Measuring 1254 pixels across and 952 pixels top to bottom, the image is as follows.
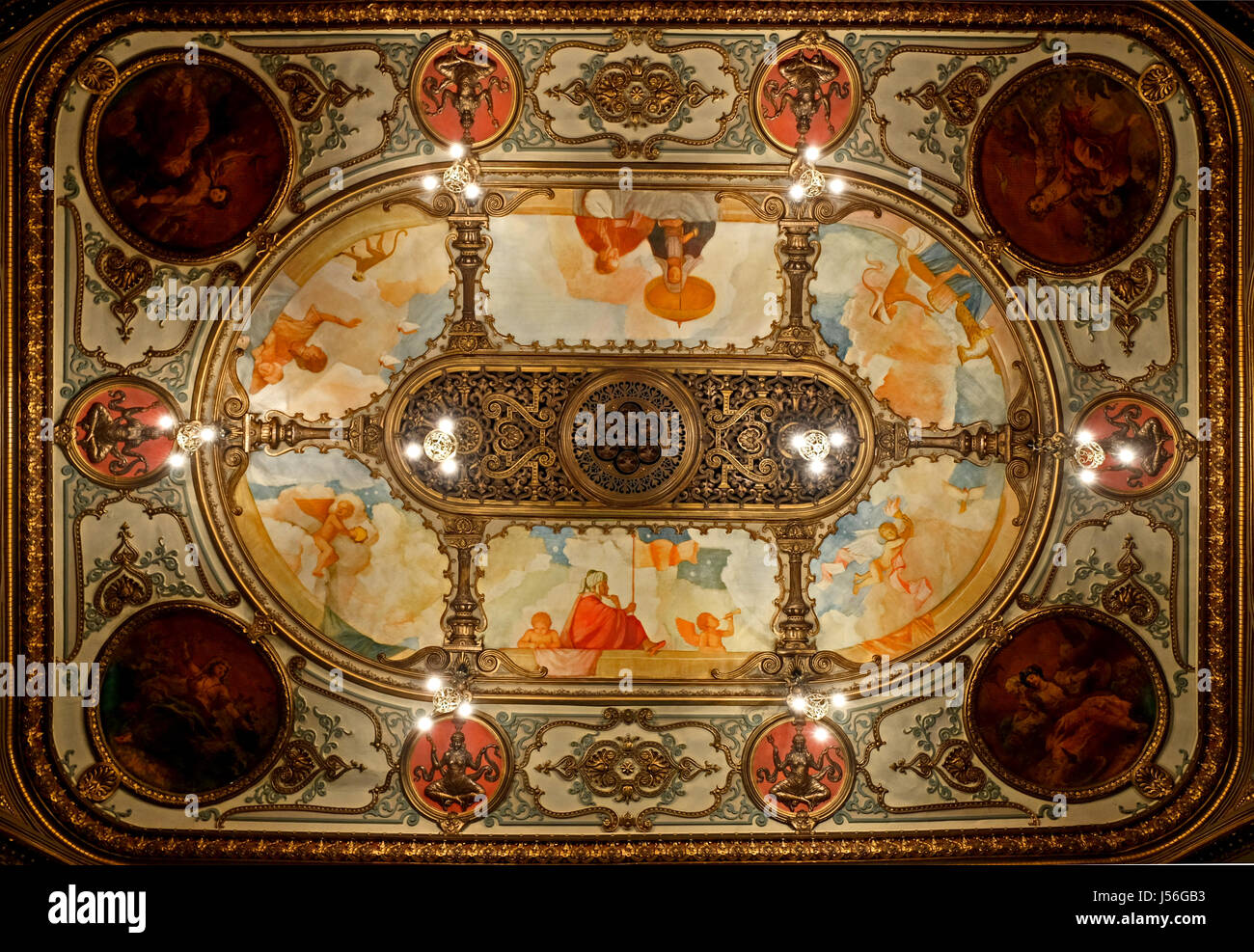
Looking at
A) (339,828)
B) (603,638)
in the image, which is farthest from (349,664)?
(603,638)

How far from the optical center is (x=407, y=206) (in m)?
10.1

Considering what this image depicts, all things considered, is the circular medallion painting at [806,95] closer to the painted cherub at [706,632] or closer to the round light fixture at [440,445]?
the round light fixture at [440,445]

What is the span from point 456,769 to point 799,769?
377cm

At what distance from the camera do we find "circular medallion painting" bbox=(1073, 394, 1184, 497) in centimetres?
1000

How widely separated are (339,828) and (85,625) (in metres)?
3.57

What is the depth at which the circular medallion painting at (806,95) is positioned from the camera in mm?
9820

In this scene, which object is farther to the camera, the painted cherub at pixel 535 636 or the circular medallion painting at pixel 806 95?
the painted cherub at pixel 535 636

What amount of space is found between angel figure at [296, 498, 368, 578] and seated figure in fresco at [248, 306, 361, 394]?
57.6 inches

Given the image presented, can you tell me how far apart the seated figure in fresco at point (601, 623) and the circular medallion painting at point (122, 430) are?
4.80 meters

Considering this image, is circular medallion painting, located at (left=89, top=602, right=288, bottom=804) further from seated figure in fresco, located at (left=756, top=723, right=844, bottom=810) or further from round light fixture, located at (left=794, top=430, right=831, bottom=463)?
round light fixture, located at (left=794, top=430, right=831, bottom=463)

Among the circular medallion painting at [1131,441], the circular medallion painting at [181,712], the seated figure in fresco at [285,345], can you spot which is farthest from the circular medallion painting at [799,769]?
the seated figure in fresco at [285,345]

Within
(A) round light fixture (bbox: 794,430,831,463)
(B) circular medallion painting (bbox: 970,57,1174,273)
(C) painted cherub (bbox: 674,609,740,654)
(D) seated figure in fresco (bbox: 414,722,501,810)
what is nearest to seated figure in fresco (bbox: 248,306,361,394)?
(D) seated figure in fresco (bbox: 414,722,501,810)

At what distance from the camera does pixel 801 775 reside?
10039mm

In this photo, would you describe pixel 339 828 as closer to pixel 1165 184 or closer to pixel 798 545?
pixel 798 545
